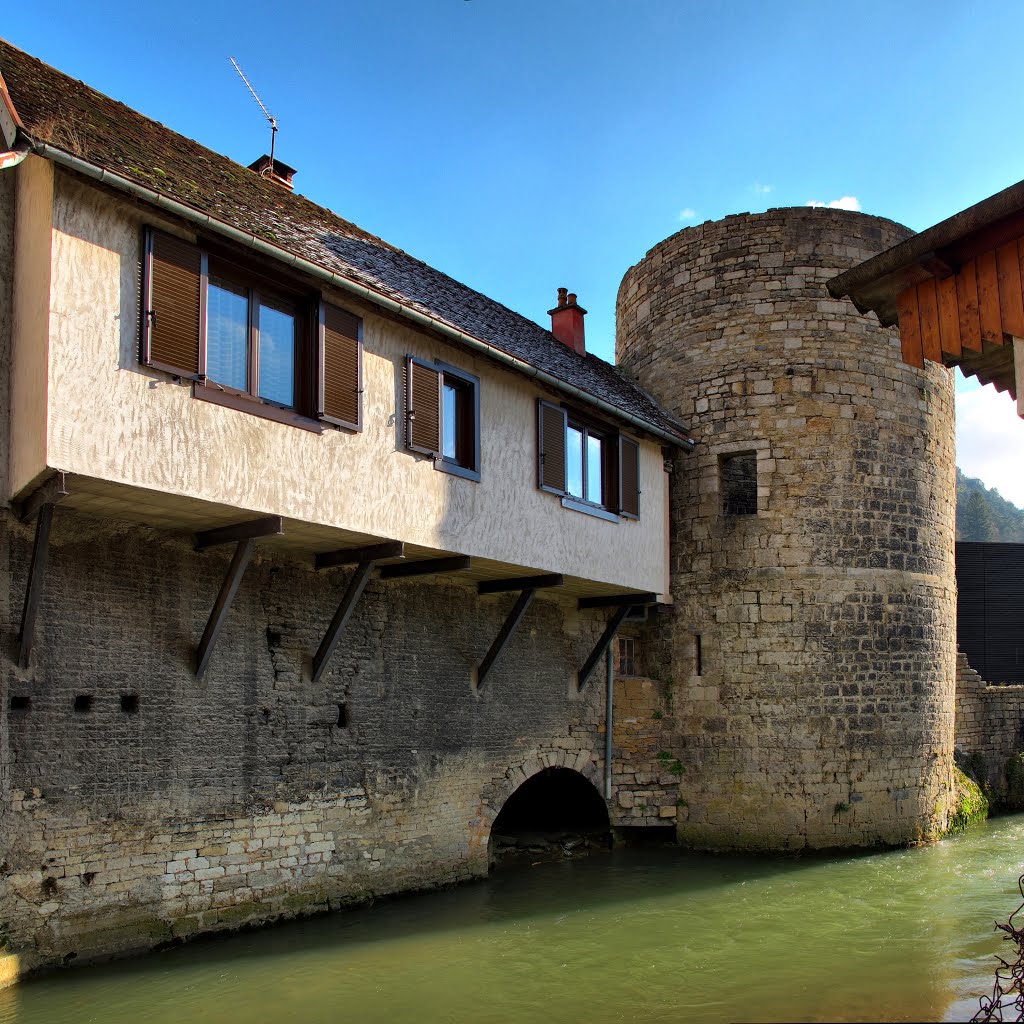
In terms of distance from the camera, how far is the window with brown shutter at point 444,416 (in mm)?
9430

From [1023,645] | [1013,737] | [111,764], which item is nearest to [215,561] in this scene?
[111,764]

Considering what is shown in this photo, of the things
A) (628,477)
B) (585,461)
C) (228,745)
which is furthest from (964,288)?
Answer: (628,477)

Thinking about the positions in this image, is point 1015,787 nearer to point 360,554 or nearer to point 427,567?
point 427,567

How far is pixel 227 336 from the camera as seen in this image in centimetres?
795

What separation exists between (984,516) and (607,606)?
5748 cm

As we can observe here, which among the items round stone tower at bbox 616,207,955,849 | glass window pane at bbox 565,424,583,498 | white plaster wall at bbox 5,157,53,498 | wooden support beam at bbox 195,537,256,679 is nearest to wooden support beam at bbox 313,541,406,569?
wooden support beam at bbox 195,537,256,679

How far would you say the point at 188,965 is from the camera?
7.83m

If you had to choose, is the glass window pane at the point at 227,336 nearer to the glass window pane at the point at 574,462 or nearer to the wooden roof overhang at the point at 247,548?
the wooden roof overhang at the point at 247,548

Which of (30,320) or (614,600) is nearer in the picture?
(30,320)

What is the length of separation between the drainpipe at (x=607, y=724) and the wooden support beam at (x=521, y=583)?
2310mm

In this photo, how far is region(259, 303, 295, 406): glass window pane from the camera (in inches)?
324

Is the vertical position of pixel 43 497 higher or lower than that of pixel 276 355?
lower

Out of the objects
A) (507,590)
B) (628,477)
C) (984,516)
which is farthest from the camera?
(984,516)

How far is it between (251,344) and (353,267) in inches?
67.5
